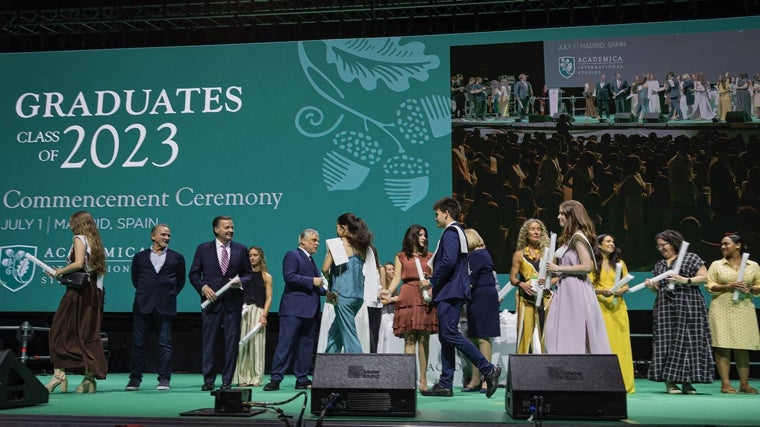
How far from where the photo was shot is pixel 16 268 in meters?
9.32

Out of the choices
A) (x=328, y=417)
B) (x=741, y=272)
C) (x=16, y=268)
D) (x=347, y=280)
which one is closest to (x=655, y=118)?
(x=741, y=272)

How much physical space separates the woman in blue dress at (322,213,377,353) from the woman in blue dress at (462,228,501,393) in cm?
97

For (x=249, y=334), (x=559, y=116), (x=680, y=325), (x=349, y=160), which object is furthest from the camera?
(x=349, y=160)

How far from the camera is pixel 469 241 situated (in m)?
6.72

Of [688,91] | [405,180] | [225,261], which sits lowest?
[225,261]

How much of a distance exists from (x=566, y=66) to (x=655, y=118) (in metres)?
1.18

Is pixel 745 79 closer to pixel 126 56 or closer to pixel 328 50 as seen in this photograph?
pixel 328 50

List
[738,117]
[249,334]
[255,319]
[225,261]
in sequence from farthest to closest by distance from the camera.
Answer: [738,117]
[255,319]
[249,334]
[225,261]

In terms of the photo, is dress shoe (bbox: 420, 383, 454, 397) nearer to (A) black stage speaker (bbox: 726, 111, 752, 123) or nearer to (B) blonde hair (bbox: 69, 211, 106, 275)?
(B) blonde hair (bbox: 69, 211, 106, 275)

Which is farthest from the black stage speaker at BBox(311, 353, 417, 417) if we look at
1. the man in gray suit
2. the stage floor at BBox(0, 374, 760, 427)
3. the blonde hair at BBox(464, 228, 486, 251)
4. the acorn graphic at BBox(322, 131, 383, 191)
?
the man in gray suit

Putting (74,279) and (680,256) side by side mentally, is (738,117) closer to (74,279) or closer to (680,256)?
(680,256)

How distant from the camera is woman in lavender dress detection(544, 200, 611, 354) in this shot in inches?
214

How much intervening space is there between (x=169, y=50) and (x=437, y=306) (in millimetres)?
5536

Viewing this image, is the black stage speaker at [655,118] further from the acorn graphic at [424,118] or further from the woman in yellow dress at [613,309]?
the woman in yellow dress at [613,309]
